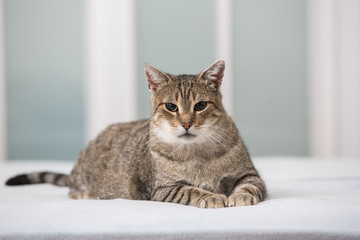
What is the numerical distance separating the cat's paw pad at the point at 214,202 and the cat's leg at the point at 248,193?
0.02 m

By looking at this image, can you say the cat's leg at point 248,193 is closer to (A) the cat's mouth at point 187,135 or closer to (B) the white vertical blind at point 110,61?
(A) the cat's mouth at point 187,135

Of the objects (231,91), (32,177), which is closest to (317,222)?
(32,177)

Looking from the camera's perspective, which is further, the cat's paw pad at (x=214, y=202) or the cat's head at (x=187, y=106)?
the cat's head at (x=187, y=106)

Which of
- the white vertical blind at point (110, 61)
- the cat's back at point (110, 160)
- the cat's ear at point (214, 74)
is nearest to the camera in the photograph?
the cat's ear at point (214, 74)

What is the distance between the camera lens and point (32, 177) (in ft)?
7.37

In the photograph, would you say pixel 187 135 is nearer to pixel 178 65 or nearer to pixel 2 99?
pixel 178 65

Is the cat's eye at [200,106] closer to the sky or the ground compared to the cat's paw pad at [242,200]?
closer to the sky

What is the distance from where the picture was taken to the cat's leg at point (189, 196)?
4.55ft

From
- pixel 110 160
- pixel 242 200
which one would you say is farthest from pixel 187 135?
pixel 110 160

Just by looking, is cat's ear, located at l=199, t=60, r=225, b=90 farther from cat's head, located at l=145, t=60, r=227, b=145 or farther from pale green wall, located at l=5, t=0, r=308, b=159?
pale green wall, located at l=5, t=0, r=308, b=159

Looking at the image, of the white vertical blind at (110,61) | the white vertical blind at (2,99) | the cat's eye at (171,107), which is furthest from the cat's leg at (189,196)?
the white vertical blind at (2,99)

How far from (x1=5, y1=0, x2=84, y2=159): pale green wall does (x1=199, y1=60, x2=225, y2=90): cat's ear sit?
9.33 ft

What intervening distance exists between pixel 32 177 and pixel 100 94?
77.2 inches

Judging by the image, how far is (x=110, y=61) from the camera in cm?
411
